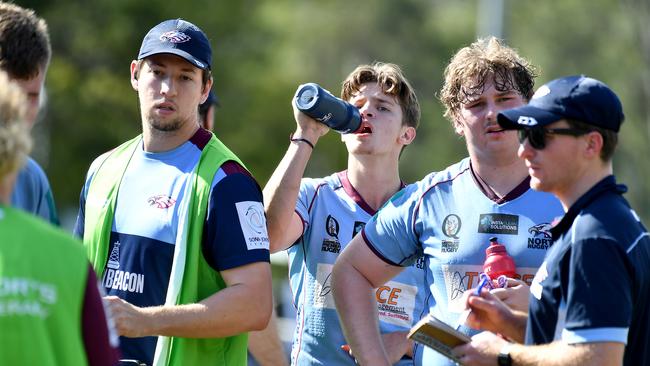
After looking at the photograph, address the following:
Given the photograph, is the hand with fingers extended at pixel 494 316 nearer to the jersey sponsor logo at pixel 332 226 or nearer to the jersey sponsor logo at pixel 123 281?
the jersey sponsor logo at pixel 123 281

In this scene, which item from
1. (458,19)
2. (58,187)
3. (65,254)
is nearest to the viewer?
(65,254)

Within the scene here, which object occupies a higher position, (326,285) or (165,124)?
(165,124)

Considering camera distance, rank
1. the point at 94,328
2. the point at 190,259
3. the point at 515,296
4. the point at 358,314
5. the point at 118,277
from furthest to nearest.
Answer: the point at 358,314, the point at 118,277, the point at 190,259, the point at 515,296, the point at 94,328

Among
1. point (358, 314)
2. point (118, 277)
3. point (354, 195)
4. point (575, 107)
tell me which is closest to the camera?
point (575, 107)

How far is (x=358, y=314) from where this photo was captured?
4.93 metres

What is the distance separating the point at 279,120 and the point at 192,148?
77.0ft

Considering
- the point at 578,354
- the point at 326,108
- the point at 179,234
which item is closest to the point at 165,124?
the point at 179,234

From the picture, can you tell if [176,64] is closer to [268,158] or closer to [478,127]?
[478,127]

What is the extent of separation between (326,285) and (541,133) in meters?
2.20

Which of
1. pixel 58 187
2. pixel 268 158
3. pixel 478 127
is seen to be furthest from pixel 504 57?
pixel 268 158

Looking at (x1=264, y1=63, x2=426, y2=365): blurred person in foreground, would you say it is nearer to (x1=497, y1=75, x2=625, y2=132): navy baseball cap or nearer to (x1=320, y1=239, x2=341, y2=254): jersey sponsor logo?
(x1=320, y1=239, x2=341, y2=254): jersey sponsor logo

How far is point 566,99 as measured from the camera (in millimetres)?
3871

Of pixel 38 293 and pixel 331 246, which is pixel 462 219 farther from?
pixel 38 293

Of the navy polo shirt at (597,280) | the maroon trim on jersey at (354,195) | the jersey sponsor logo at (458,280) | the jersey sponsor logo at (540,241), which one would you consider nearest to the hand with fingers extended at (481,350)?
the navy polo shirt at (597,280)
